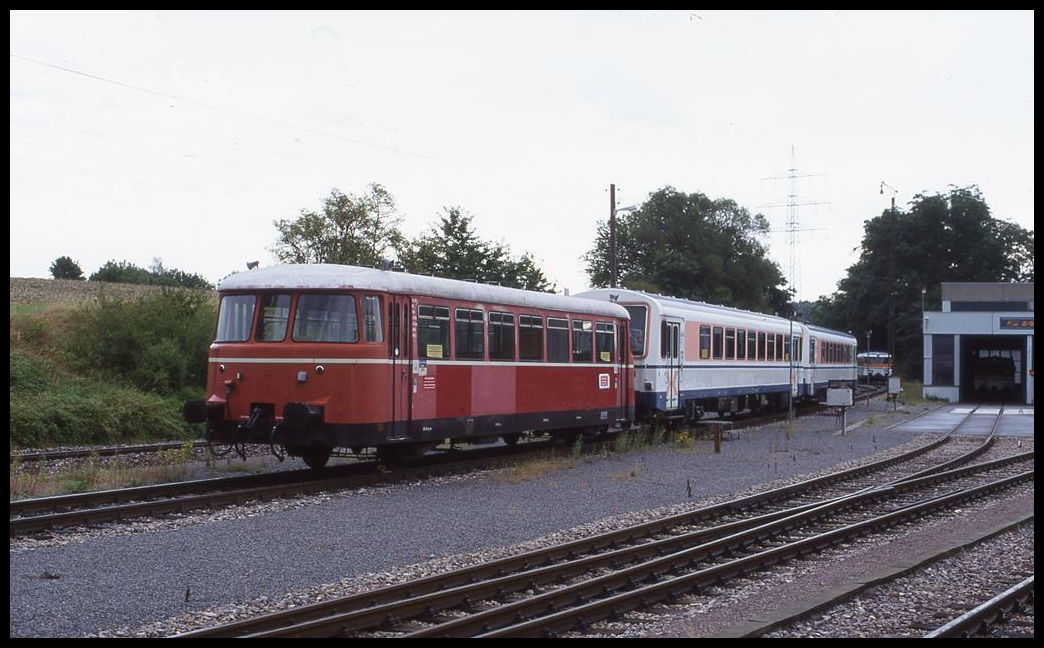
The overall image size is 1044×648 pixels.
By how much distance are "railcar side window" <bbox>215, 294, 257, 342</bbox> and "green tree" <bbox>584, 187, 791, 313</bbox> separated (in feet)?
194

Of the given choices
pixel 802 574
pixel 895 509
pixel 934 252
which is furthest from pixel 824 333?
pixel 934 252

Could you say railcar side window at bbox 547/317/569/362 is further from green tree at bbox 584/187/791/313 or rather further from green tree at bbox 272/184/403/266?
green tree at bbox 584/187/791/313

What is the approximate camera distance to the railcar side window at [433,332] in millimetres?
15430

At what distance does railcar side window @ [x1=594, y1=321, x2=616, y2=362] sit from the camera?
20.8 meters

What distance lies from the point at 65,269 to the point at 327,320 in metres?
68.9

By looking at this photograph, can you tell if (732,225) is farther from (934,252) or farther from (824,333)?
(824,333)

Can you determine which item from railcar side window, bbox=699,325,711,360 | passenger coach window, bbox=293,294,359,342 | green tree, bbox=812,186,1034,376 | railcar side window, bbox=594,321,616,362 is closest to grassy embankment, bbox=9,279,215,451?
passenger coach window, bbox=293,294,359,342

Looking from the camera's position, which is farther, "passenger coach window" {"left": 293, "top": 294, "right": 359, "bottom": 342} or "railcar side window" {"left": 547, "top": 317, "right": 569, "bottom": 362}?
"railcar side window" {"left": 547, "top": 317, "right": 569, "bottom": 362}

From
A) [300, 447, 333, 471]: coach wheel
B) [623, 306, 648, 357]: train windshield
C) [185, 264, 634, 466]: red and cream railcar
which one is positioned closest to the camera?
[185, 264, 634, 466]: red and cream railcar

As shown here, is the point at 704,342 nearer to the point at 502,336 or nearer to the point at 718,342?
→ the point at 718,342

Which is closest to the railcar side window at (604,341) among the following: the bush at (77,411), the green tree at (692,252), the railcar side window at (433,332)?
the railcar side window at (433,332)

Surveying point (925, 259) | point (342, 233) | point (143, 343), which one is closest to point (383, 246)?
point (342, 233)

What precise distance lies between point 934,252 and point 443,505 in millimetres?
75288

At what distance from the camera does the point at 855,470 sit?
707 inches
